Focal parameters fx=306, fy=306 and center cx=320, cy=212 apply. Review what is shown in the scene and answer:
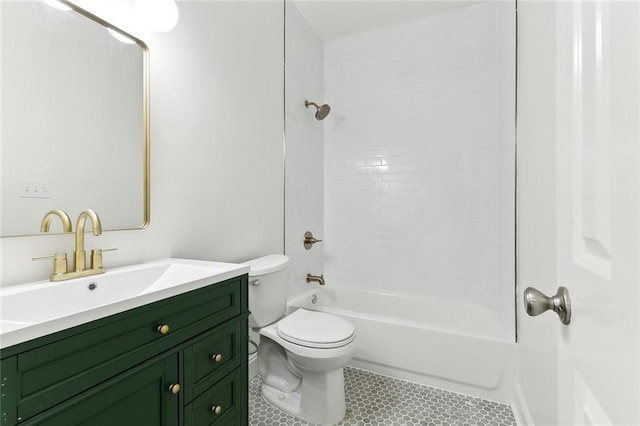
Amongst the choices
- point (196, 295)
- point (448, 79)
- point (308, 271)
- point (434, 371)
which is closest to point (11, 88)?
point (196, 295)

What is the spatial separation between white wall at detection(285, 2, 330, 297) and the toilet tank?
0.55m

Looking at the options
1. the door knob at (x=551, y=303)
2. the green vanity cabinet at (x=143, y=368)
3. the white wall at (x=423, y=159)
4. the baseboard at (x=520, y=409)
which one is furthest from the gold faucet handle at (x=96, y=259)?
the white wall at (x=423, y=159)

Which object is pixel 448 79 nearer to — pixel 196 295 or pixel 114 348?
pixel 196 295

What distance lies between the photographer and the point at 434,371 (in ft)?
6.05

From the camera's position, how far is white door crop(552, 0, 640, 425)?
324 millimetres

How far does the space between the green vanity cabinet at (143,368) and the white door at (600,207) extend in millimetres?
939

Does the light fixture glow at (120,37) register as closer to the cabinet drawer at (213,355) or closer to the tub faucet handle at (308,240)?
the cabinet drawer at (213,355)

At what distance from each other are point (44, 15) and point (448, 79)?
245cm

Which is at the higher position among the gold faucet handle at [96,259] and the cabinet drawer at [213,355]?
the gold faucet handle at [96,259]

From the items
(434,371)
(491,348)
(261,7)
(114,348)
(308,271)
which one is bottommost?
(434,371)

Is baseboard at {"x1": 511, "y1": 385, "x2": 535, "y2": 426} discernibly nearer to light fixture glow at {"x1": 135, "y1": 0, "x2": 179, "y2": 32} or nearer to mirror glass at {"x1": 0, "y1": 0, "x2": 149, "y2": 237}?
mirror glass at {"x1": 0, "y1": 0, "x2": 149, "y2": 237}

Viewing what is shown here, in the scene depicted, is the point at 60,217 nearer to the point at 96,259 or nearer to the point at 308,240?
the point at 96,259

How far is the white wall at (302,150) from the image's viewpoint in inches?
93.4

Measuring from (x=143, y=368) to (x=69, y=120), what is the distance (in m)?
0.88
